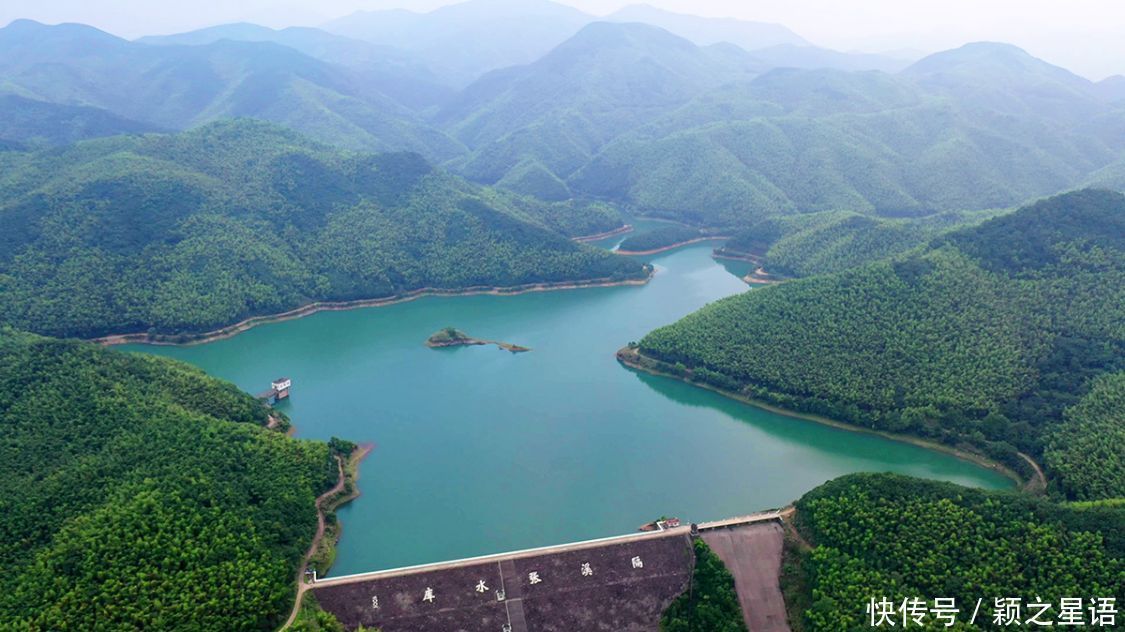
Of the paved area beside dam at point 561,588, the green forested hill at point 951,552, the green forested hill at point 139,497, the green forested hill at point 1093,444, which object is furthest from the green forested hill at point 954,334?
the green forested hill at point 139,497

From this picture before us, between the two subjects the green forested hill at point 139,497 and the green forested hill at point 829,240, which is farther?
the green forested hill at point 829,240

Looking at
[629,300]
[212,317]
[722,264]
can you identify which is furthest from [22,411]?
[722,264]

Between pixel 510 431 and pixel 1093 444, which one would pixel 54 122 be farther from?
pixel 1093 444

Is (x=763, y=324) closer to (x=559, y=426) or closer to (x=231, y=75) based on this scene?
(x=559, y=426)

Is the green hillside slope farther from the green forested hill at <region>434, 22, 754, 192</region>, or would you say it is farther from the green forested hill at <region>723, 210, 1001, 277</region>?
the green forested hill at <region>723, 210, 1001, 277</region>

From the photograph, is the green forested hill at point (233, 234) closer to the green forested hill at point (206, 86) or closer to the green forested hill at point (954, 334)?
the green forested hill at point (954, 334)

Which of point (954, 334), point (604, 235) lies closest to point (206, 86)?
point (604, 235)
